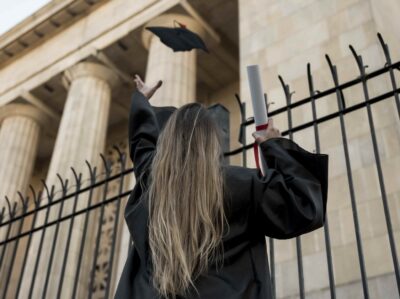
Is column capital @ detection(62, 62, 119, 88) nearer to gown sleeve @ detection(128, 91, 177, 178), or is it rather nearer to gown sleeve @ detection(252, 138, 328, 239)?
gown sleeve @ detection(128, 91, 177, 178)

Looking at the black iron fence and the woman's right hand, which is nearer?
the woman's right hand

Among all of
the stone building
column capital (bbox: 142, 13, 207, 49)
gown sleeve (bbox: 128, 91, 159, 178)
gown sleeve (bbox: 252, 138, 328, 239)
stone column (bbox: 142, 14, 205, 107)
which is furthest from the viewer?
column capital (bbox: 142, 13, 207, 49)

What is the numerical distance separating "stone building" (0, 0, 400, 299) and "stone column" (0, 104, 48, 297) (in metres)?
0.05

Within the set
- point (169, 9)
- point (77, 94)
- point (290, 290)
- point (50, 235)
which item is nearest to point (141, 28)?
point (169, 9)

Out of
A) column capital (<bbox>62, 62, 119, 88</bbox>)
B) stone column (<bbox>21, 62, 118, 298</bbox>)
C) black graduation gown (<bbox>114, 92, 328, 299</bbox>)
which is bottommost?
black graduation gown (<bbox>114, 92, 328, 299</bbox>)

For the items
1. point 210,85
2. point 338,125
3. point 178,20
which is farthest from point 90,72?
point 338,125

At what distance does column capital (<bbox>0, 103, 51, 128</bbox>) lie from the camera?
2295 cm

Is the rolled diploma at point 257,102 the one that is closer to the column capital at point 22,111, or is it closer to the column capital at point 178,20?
the column capital at point 178,20

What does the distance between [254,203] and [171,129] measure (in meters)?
0.63

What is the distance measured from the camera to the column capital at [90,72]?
815 inches

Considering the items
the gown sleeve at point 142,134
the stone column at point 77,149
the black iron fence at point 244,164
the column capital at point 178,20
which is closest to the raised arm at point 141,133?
the gown sleeve at point 142,134

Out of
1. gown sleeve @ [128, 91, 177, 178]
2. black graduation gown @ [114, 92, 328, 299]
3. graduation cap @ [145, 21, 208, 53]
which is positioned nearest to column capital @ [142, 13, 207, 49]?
graduation cap @ [145, 21, 208, 53]

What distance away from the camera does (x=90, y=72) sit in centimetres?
2075

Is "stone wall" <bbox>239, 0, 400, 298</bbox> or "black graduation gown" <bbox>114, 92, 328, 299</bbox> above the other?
"stone wall" <bbox>239, 0, 400, 298</bbox>
